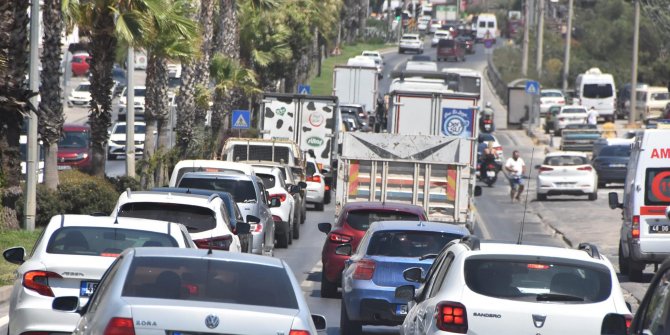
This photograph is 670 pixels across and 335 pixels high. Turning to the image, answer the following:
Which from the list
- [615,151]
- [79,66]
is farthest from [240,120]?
[79,66]

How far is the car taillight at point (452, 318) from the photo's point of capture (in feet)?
32.8

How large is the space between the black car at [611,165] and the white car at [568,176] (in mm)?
Answer: 3376

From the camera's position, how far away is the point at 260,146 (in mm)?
35062

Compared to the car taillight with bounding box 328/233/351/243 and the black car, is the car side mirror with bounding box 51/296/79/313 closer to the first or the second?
the car taillight with bounding box 328/233/351/243

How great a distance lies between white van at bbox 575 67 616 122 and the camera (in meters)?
77.1

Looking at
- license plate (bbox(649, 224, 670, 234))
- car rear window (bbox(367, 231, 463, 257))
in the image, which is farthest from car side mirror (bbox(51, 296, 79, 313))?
license plate (bbox(649, 224, 670, 234))

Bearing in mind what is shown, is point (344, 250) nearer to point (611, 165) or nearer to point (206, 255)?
point (206, 255)

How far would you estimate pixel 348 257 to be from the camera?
19.3m

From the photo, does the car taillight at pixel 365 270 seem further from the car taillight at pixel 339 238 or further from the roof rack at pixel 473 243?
the roof rack at pixel 473 243

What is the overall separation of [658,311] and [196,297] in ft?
9.23

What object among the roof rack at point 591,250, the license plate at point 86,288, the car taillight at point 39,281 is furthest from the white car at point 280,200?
the roof rack at point 591,250

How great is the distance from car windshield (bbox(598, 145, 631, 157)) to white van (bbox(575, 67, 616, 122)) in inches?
1088

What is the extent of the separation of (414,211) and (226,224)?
3.65m

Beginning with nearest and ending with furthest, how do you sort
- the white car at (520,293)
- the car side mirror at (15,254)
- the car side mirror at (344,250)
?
the white car at (520,293), the car side mirror at (15,254), the car side mirror at (344,250)
